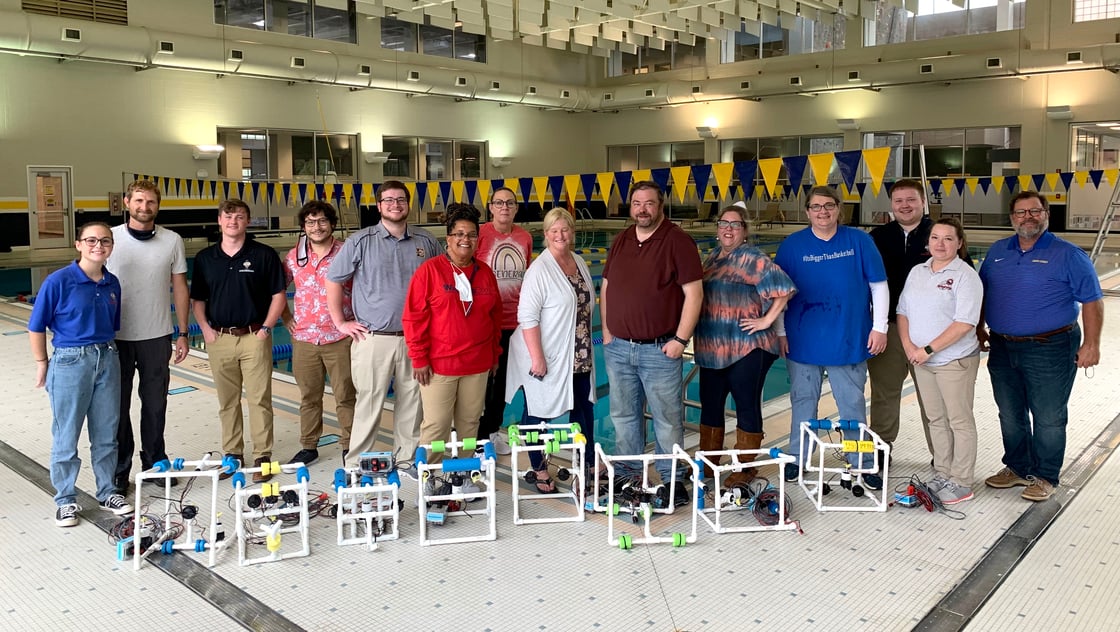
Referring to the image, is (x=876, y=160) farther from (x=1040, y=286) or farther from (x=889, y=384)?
(x=1040, y=286)

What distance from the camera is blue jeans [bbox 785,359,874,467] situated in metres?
3.91

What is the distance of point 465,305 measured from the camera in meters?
3.77

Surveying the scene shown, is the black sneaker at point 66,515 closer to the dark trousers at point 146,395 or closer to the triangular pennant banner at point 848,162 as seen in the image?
the dark trousers at point 146,395

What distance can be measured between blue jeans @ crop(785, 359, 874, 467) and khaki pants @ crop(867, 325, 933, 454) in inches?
9.3

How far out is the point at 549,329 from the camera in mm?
3918

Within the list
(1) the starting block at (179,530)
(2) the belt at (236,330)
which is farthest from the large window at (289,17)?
(1) the starting block at (179,530)

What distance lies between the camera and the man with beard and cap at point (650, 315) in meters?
3.65

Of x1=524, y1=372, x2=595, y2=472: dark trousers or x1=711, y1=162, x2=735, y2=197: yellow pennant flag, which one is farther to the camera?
x1=711, y1=162, x2=735, y2=197: yellow pennant flag

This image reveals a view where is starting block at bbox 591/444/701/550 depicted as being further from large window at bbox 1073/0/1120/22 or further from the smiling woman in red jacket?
large window at bbox 1073/0/1120/22

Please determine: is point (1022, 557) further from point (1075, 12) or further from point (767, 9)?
point (1075, 12)

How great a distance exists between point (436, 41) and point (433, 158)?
311 cm

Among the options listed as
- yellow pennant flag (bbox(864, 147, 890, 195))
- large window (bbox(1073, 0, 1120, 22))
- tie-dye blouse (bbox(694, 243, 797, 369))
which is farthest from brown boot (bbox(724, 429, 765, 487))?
large window (bbox(1073, 0, 1120, 22))

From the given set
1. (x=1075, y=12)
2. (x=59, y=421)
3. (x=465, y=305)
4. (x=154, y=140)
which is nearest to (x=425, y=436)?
(x=465, y=305)

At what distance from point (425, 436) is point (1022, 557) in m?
2.39
